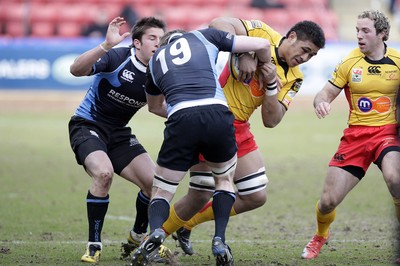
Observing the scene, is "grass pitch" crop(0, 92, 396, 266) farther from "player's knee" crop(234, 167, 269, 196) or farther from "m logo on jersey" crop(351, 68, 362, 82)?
"m logo on jersey" crop(351, 68, 362, 82)

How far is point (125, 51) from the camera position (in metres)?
8.15

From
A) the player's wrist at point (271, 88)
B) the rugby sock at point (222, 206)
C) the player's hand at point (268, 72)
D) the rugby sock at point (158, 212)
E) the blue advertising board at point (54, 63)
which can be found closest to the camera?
the rugby sock at point (158, 212)

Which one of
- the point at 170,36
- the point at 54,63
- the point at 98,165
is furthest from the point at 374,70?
the point at 54,63

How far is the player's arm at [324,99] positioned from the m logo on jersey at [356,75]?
0.21m

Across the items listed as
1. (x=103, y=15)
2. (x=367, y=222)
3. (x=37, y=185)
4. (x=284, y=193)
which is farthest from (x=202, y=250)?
(x=103, y=15)

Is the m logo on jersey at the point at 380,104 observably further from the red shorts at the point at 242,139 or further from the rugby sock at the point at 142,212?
the rugby sock at the point at 142,212

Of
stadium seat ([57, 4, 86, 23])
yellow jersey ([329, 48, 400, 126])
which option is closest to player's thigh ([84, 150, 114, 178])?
yellow jersey ([329, 48, 400, 126])

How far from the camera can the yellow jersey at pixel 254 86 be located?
7871mm

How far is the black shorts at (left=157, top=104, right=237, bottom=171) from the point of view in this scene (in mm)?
6629

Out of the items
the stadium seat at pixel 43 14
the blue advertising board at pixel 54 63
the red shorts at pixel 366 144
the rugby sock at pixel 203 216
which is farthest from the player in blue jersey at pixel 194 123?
the stadium seat at pixel 43 14

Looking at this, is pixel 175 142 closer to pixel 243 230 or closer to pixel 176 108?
pixel 176 108

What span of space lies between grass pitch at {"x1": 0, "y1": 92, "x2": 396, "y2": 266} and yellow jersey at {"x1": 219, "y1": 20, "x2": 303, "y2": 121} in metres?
1.47

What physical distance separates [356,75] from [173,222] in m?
2.33

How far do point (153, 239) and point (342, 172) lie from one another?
2360 millimetres
